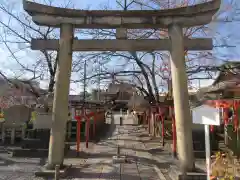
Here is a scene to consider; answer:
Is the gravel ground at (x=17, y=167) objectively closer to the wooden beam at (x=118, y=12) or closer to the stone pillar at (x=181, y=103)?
the stone pillar at (x=181, y=103)

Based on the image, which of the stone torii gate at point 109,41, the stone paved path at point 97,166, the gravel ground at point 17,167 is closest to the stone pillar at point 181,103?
the stone torii gate at point 109,41

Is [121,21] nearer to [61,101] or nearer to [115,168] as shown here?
[61,101]

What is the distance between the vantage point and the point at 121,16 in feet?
24.4

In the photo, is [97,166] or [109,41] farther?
[97,166]

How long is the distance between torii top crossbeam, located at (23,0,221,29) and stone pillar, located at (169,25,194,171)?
36 centimetres

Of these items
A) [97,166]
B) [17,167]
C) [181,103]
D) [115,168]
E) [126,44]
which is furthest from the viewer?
[97,166]

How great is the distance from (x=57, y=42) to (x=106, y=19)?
1.64 meters

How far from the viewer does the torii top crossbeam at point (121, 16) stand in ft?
23.6

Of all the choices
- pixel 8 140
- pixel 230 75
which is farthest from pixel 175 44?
pixel 8 140

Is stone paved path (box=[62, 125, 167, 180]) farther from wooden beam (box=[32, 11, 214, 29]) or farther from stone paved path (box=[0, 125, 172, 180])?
wooden beam (box=[32, 11, 214, 29])

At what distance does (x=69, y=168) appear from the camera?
23.7 ft

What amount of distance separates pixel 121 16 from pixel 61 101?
3114 millimetres

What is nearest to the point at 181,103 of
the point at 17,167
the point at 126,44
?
the point at 126,44

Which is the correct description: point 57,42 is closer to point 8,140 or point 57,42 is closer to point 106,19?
point 106,19
